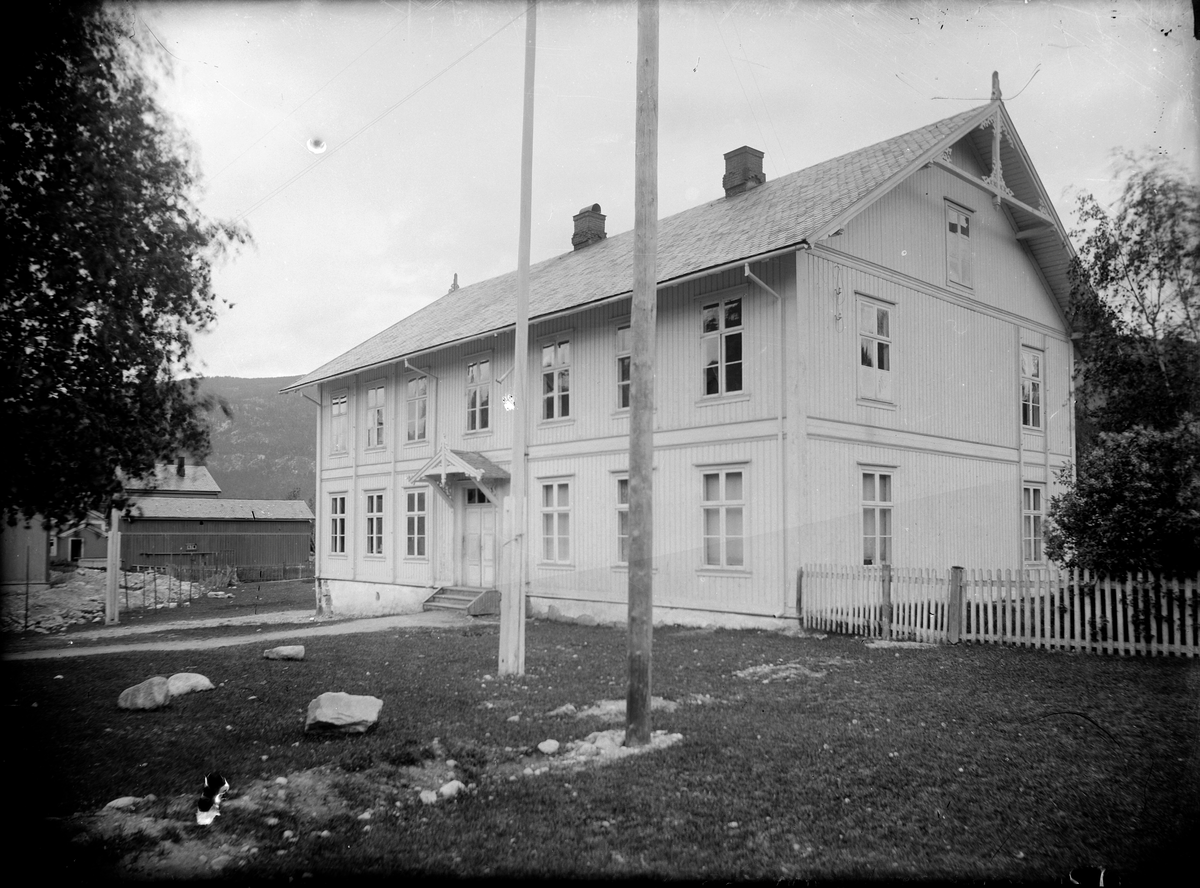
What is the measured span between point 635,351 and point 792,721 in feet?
12.1

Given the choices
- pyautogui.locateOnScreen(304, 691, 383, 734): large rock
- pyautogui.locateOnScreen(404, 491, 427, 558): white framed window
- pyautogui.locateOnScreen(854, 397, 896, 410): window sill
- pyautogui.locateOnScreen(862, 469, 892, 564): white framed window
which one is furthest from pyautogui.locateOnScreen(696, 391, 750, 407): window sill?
pyautogui.locateOnScreen(304, 691, 383, 734): large rock

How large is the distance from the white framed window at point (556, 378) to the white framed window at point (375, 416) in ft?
21.3

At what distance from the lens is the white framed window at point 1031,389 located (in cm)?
1962

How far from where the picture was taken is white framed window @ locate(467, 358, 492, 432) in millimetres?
20797

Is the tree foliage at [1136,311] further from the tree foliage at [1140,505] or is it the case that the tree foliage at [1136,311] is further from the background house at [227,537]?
the background house at [227,537]

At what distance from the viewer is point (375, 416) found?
2422cm

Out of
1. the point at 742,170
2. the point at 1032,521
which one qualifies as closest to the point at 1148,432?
the point at 1032,521

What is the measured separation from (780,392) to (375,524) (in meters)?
14.0

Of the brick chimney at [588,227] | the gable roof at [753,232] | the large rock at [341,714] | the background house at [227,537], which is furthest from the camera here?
the background house at [227,537]

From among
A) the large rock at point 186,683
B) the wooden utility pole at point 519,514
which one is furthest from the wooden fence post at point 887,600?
the large rock at point 186,683

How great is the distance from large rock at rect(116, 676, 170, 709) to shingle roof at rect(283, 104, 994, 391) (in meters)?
9.44

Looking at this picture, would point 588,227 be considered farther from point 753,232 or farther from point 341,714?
point 341,714

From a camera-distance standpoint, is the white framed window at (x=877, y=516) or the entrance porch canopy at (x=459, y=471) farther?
the entrance porch canopy at (x=459, y=471)

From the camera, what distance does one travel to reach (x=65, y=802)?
163 inches
